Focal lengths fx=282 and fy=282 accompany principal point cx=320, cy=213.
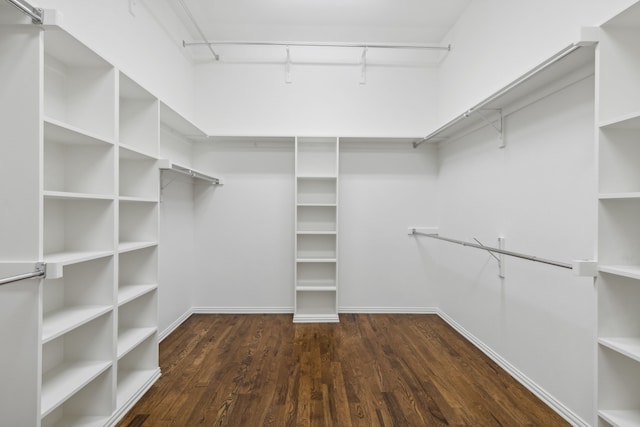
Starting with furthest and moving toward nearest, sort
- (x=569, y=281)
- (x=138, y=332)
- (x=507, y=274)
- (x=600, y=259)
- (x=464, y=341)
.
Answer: (x=464, y=341), (x=507, y=274), (x=138, y=332), (x=569, y=281), (x=600, y=259)

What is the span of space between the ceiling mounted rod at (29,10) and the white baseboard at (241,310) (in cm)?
301

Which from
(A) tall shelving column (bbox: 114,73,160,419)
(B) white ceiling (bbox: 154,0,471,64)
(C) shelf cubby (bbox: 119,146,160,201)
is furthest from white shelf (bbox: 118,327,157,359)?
(B) white ceiling (bbox: 154,0,471,64)

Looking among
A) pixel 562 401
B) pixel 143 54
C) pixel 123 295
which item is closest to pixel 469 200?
pixel 562 401

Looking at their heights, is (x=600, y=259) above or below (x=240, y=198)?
below

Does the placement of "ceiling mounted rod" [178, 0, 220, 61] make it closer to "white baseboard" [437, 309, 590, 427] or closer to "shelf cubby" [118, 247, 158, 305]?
"shelf cubby" [118, 247, 158, 305]

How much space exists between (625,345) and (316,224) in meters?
2.65

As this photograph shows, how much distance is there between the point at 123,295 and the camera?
179 centimetres

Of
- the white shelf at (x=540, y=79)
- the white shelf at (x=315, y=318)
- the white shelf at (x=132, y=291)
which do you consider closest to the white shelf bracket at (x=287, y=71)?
the white shelf at (x=540, y=79)

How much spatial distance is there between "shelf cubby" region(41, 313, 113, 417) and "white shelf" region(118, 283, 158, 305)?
13 centimetres

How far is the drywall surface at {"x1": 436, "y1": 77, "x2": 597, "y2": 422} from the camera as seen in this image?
1634mm

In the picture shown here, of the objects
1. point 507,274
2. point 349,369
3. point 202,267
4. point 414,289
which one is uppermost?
point 507,274

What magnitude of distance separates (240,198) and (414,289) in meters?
2.43

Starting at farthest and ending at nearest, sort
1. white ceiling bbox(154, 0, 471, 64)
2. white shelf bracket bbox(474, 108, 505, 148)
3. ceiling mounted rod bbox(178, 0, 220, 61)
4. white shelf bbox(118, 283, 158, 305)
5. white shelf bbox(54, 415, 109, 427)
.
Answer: white ceiling bbox(154, 0, 471, 64) < ceiling mounted rod bbox(178, 0, 220, 61) < white shelf bracket bbox(474, 108, 505, 148) < white shelf bbox(118, 283, 158, 305) < white shelf bbox(54, 415, 109, 427)

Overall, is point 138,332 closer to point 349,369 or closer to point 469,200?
point 349,369
